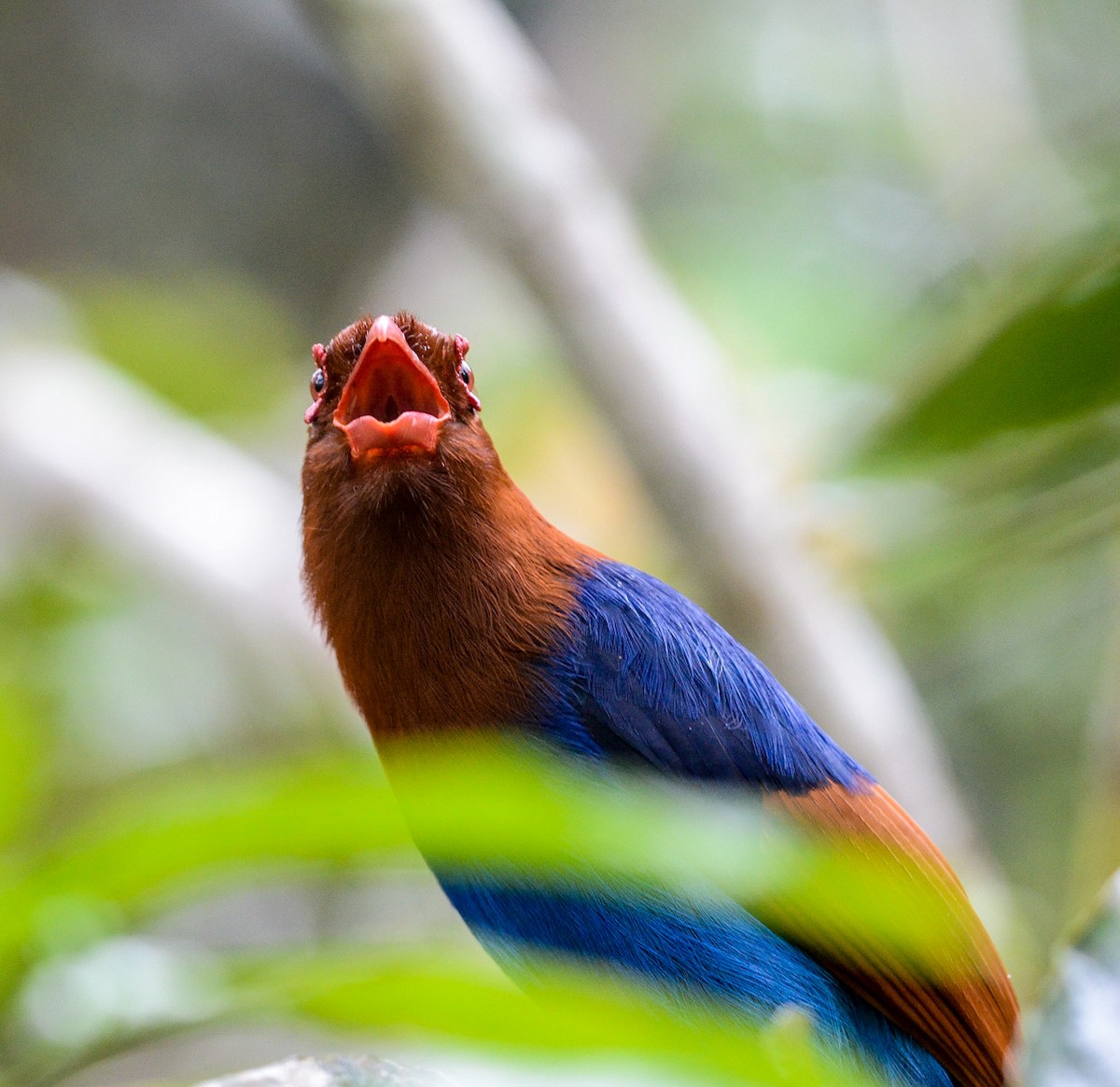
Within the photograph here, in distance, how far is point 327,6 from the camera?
4.70 m

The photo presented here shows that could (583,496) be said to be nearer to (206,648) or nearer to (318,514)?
(206,648)

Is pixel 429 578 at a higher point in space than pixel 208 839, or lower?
higher

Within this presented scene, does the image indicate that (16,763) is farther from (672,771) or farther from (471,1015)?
(672,771)

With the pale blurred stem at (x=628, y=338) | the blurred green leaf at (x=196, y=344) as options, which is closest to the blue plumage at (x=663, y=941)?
Result: the pale blurred stem at (x=628, y=338)

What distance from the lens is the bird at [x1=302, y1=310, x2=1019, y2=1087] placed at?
2.27 m

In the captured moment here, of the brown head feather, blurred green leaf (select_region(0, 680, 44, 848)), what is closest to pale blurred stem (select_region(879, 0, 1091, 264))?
the brown head feather

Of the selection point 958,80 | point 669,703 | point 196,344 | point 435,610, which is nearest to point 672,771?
point 669,703

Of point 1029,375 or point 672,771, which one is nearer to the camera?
point 1029,375

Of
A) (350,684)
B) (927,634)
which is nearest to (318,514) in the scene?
(350,684)

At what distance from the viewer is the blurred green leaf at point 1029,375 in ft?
2.94

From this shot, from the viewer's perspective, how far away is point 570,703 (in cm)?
237

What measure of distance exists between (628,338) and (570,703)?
9.32 ft

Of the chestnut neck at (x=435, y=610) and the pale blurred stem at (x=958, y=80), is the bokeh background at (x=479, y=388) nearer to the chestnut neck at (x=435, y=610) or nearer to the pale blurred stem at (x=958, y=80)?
the pale blurred stem at (x=958, y=80)

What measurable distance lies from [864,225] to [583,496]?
9.72 ft
